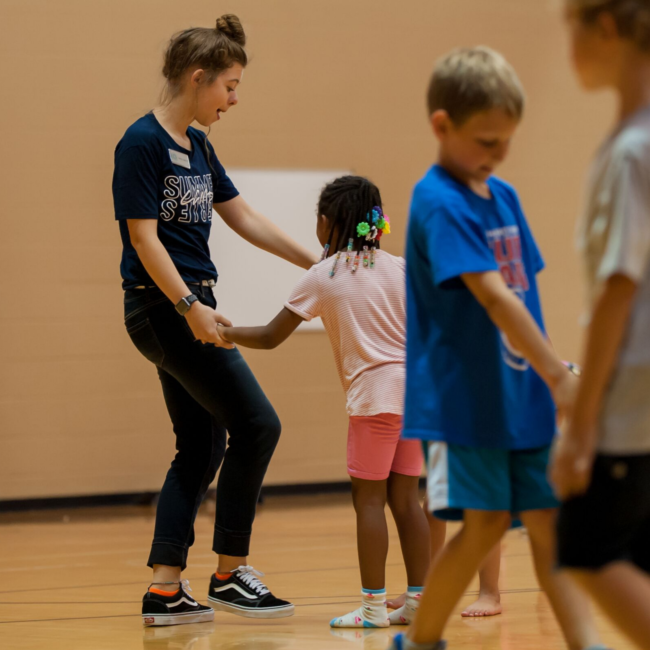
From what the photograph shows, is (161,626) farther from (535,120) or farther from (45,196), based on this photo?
(535,120)

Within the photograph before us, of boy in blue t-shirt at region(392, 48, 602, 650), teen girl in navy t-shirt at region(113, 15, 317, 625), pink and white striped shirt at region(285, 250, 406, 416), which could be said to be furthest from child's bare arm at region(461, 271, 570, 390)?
teen girl in navy t-shirt at region(113, 15, 317, 625)

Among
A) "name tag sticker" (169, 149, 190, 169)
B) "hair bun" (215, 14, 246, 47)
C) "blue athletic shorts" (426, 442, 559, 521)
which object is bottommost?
"blue athletic shorts" (426, 442, 559, 521)

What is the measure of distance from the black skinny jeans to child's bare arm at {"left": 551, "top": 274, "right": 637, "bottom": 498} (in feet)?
4.77

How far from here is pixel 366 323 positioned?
2674 millimetres

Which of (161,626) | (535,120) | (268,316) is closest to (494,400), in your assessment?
(161,626)

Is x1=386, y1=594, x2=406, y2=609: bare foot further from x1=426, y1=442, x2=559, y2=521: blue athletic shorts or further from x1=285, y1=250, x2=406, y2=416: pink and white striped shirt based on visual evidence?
x1=426, y1=442, x2=559, y2=521: blue athletic shorts

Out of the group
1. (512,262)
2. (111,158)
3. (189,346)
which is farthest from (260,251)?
(512,262)

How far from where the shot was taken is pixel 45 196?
15.5 ft

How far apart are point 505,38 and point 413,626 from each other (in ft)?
14.3

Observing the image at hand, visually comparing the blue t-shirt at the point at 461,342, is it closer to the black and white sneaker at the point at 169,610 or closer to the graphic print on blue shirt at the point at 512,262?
the graphic print on blue shirt at the point at 512,262

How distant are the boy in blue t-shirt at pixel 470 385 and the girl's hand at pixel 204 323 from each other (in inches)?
32.7

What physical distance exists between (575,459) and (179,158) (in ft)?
5.69

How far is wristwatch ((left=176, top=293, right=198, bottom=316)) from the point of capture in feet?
8.28

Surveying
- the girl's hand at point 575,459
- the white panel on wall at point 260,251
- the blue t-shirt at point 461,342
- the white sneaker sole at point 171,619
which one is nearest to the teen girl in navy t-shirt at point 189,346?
the white sneaker sole at point 171,619
